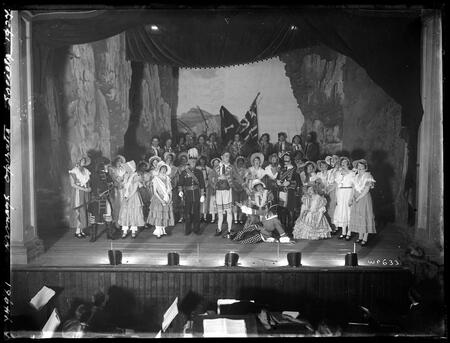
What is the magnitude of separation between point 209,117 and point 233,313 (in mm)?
2216

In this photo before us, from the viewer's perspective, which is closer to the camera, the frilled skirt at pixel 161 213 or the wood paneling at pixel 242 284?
the wood paneling at pixel 242 284

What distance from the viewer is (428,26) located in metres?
4.93

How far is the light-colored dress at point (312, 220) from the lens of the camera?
534 cm

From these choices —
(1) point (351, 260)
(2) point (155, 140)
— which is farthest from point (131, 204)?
(1) point (351, 260)

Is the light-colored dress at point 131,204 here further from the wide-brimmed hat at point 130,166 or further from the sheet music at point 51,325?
the sheet music at point 51,325

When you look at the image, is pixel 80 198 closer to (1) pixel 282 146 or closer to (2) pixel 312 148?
(1) pixel 282 146

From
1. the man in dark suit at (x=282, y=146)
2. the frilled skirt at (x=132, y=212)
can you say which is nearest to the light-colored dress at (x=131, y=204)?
the frilled skirt at (x=132, y=212)

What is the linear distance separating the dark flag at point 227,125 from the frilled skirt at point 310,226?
4.10 feet

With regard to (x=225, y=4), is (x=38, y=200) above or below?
below

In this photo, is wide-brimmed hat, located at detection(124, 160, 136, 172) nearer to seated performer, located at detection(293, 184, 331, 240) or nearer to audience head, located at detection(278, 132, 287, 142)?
audience head, located at detection(278, 132, 287, 142)
